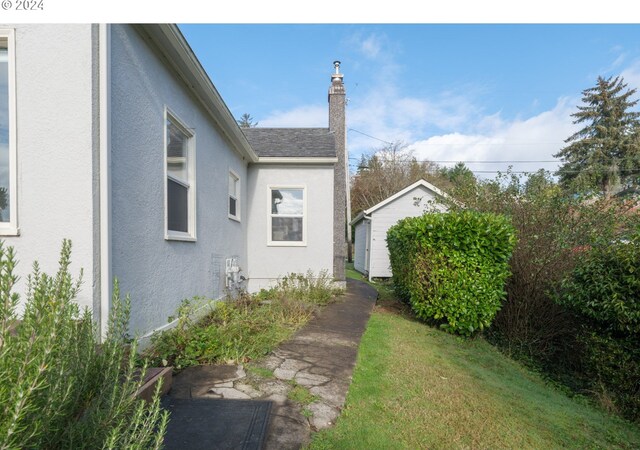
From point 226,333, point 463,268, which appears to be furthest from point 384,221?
point 226,333

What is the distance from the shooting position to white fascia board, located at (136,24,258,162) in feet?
11.5

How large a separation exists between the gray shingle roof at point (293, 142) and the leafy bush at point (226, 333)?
3.76 m

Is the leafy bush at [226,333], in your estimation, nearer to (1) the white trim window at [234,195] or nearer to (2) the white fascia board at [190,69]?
(1) the white trim window at [234,195]

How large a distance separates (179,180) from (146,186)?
108 centimetres

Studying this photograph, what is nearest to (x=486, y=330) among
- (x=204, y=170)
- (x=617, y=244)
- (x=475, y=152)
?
(x=617, y=244)

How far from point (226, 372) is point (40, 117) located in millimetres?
2721

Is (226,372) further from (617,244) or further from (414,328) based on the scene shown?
(617,244)

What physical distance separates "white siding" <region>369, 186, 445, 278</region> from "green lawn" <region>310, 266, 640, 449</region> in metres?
8.82

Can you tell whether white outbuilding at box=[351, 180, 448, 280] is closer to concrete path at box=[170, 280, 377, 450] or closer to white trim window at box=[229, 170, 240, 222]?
white trim window at box=[229, 170, 240, 222]

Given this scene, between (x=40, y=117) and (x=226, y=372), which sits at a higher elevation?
(x=40, y=117)

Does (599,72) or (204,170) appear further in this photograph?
(599,72)

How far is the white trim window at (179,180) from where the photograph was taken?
419cm

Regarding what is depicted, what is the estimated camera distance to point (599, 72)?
25.9 m

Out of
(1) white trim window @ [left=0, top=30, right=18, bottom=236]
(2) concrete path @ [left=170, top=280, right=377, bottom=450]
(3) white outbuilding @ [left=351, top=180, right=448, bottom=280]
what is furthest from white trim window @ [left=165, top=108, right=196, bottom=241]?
(3) white outbuilding @ [left=351, top=180, right=448, bottom=280]
